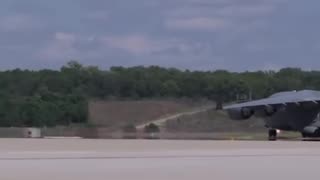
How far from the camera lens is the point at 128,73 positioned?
381ft

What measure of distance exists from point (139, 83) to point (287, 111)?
49.1m

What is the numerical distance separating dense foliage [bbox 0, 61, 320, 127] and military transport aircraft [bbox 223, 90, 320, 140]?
24.3 meters

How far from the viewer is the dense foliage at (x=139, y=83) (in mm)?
95125

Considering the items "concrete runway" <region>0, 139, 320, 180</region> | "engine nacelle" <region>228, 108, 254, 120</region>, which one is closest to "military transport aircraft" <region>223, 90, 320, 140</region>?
"engine nacelle" <region>228, 108, 254, 120</region>

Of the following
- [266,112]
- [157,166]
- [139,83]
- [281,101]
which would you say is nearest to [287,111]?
[281,101]

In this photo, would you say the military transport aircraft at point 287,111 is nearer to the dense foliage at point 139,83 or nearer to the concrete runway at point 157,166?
the dense foliage at point 139,83

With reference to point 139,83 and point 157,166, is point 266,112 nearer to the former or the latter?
point 157,166

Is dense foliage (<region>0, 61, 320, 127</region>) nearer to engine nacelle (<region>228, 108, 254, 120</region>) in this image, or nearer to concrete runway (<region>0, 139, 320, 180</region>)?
engine nacelle (<region>228, 108, 254, 120</region>)

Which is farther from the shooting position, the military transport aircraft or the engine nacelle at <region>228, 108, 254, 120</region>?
the engine nacelle at <region>228, 108, 254, 120</region>

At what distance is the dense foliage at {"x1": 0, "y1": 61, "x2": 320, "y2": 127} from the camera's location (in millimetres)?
95125

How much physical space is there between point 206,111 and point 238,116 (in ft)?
54.1

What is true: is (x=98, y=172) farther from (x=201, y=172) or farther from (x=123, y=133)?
(x=123, y=133)

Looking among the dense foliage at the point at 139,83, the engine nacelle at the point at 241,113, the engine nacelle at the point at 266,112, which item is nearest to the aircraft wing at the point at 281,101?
the engine nacelle at the point at 266,112

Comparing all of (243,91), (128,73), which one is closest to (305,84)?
(243,91)
